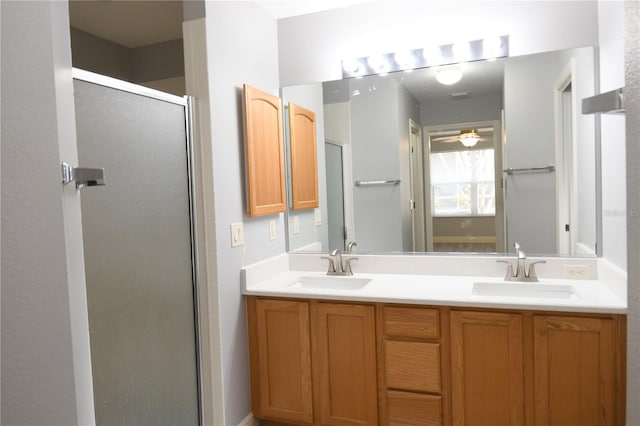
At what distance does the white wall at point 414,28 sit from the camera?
236 cm

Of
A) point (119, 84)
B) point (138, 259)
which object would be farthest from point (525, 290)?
point (119, 84)

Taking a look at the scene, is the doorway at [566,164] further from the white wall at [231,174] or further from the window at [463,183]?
the white wall at [231,174]

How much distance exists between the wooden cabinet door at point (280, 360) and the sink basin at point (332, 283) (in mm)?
250

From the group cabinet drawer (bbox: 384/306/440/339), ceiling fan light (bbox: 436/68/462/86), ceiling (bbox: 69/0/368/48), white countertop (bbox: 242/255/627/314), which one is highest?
ceiling (bbox: 69/0/368/48)

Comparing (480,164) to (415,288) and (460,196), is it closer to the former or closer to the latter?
(460,196)

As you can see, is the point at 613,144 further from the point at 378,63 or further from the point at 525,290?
the point at 378,63

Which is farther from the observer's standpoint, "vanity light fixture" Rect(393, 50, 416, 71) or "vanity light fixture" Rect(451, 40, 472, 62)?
"vanity light fixture" Rect(393, 50, 416, 71)

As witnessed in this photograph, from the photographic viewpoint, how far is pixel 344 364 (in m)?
2.25

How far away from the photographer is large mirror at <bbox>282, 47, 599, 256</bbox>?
7.76 ft

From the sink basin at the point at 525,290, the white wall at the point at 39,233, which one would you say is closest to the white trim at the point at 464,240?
the sink basin at the point at 525,290

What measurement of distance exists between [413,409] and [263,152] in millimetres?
1590

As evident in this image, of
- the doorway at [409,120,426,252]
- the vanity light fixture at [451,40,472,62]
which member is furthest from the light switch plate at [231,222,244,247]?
the vanity light fixture at [451,40,472,62]

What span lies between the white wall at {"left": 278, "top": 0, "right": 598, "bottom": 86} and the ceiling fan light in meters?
0.18

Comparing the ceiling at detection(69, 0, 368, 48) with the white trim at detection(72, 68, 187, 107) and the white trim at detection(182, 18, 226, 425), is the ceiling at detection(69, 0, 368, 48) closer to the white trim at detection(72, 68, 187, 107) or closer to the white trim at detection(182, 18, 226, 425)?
the white trim at detection(182, 18, 226, 425)
